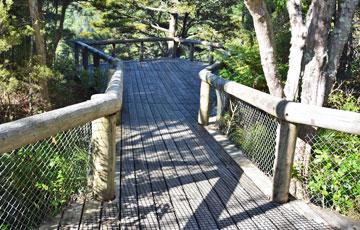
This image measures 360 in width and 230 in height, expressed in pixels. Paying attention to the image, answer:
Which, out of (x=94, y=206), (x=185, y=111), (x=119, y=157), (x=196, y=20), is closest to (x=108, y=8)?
(x=196, y=20)

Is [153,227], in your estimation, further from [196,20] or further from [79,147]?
[196,20]

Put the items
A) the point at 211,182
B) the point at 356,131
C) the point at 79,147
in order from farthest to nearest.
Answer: the point at 211,182
the point at 79,147
the point at 356,131

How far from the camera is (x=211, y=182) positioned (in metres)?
4.73

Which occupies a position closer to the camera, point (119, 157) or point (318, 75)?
point (318, 75)

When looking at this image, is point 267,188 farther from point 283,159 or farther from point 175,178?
point 175,178

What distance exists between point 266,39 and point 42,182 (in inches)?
127

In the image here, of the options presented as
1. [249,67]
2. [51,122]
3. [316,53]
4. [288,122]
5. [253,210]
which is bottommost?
[253,210]

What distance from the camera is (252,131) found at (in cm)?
546

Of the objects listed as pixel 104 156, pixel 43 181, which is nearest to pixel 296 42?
pixel 104 156

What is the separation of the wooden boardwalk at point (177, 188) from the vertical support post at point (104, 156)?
133mm

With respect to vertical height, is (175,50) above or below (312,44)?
below

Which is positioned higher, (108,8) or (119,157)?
(108,8)

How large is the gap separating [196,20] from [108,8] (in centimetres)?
497

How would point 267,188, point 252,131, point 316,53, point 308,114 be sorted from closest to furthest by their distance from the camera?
point 308,114 < point 267,188 < point 316,53 < point 252,131
